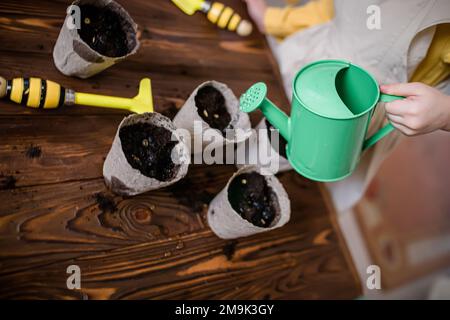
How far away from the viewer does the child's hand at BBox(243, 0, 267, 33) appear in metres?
1.17

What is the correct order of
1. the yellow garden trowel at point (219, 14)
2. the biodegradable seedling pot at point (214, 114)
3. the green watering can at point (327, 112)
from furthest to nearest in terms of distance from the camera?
the yellow garden trowel at point (219, 14) → the biodegradable seedling pot at point (214, 114) → the green watering can at point (327, 112)

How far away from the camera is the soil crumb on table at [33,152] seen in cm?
78

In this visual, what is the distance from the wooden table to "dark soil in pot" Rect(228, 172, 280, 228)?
0.28ft

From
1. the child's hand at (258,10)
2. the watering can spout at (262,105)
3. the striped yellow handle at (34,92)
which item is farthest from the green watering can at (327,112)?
the child's hand at (258,10)

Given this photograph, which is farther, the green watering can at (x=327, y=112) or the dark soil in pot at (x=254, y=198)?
the dark soil in pot at (x=254, y=198)

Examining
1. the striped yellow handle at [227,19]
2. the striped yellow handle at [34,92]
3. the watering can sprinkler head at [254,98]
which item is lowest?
the striped yellow handle at [34,92]

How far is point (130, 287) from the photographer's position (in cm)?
81

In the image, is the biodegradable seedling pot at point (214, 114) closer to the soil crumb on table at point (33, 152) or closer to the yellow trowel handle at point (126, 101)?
the yellow trowel handle at point (126, 101)

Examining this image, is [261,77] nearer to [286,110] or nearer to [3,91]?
[286,110]

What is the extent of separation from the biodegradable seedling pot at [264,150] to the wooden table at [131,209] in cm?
7

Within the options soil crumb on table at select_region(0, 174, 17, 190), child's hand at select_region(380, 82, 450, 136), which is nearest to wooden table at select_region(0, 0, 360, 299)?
soil crumb on table at select_region(0, 174, 17, 190)

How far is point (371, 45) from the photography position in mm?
982

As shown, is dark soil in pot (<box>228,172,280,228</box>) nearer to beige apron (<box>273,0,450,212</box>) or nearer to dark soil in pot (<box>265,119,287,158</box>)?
dark soil in pot (<box>265,119,287,158</box>)

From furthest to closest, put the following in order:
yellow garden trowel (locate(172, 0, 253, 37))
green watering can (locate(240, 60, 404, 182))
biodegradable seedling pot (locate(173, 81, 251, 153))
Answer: yellow garden trowel (locate(172, 0, 253, 37)) < biodegradable seedling pot (locate(173, 81, 251, 153)) < green watering can (locate(240, 60, 404, 182))
